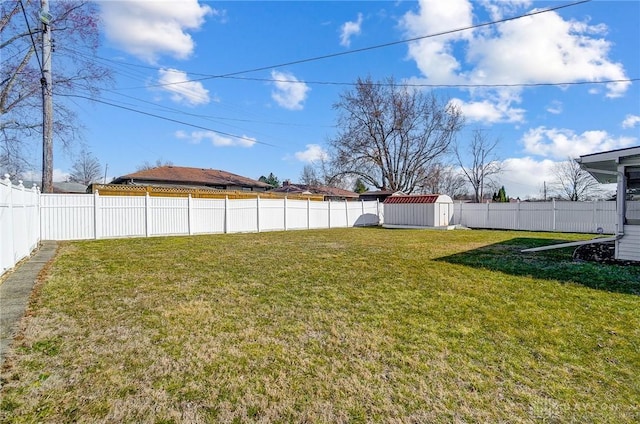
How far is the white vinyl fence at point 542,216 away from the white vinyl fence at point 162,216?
30.3ft

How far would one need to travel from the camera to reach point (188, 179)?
28984 mm

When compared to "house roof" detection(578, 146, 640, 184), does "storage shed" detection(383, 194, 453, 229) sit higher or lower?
lower

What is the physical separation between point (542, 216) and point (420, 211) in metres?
6.16

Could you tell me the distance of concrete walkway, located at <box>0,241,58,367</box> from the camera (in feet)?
10.0

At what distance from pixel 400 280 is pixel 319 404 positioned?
12.2ft

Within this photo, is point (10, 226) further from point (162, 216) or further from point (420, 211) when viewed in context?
point (420, 211)

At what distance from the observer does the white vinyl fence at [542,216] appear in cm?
1546

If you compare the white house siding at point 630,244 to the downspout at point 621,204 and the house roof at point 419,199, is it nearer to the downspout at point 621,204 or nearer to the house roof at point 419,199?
the downspout at point 621,204

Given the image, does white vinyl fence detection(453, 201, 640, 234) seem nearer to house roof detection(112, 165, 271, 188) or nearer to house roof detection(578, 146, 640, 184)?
house roof detection(578, 146, 640, 184)

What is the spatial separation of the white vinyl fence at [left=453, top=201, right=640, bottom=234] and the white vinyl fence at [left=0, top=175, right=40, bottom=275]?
19008 millimetres

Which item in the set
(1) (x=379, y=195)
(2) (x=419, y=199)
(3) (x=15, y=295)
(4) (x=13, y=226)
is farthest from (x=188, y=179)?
(3) (x=15, y=295)

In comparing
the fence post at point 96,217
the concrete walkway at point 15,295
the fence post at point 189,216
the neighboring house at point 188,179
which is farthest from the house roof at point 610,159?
the neighboring house at point 188,179

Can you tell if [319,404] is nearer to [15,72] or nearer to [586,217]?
[15,72]

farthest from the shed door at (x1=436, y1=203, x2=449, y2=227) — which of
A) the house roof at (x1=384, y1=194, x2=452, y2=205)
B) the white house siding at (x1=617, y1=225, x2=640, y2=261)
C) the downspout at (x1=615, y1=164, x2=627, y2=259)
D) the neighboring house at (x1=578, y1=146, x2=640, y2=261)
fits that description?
the white house siding at (x1=617, y1=225, x2=640, y2=261)
